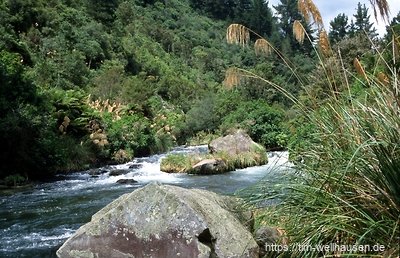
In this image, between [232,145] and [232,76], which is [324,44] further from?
[232,145]

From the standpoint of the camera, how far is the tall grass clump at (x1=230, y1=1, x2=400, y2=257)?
2344 mm

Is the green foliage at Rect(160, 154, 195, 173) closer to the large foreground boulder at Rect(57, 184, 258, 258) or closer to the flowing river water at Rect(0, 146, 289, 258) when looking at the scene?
the flowing river water at Rect(0, 146, 289, 258)

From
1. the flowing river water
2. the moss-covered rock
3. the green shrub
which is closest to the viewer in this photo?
the flowing river water

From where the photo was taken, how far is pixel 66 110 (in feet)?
59.1

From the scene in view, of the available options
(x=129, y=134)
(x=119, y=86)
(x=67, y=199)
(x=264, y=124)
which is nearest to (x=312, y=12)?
(x=67, y=199)

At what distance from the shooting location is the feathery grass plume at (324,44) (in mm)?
3201

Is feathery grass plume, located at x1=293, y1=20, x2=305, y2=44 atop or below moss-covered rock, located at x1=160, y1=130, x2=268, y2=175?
atop

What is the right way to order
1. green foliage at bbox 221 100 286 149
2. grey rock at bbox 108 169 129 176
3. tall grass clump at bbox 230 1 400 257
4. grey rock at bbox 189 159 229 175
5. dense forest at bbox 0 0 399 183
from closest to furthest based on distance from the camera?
tall grass clump at bbox 230 1 400 257, dense forest at bbox 0 0 399 183, grey rock at bbox 108 169 129 176, grey rock at bbox 189 159 229 175, green foliage at bbox 221 100 286 149

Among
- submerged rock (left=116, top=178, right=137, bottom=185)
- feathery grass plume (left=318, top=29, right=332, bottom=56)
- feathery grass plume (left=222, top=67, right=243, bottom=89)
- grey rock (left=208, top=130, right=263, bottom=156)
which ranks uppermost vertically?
feathery grass plume (left=318, top=29, right=332, bottom=56)

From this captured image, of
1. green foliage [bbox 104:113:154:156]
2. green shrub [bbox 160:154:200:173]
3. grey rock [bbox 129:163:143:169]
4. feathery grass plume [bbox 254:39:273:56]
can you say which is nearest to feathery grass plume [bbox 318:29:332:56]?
feathery grass plume [bbox 254:39:273:56]

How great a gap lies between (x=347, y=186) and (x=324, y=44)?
1167 millimetres

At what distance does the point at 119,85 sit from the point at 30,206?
21.2 m

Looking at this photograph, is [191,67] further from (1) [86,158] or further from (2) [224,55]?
(1) [86,158]

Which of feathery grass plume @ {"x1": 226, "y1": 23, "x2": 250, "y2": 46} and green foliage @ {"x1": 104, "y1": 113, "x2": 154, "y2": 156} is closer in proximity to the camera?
feathery grass plume @ {"x1": 226, "y1": 23, "x2": 250, "y2": 46}
